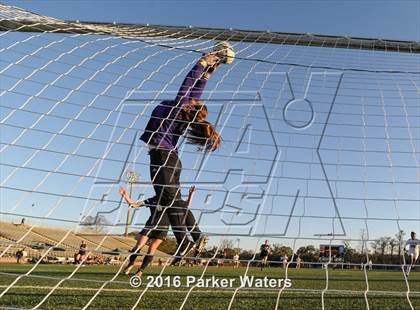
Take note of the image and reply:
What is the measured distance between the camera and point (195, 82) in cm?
473

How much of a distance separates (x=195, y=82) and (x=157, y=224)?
139cm

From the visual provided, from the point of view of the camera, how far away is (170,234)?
4.54 metres

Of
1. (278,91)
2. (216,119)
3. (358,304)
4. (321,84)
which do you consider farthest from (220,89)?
(358,304)

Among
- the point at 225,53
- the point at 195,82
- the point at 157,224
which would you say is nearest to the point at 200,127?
the point at 195,82

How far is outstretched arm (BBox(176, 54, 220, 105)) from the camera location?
4.69 metres

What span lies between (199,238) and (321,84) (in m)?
2.91

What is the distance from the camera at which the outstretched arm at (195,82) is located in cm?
469

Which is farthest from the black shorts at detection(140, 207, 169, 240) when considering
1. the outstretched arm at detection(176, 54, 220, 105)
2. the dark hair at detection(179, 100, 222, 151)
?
the outstretched arm at detection(176, 54, 220, 105)

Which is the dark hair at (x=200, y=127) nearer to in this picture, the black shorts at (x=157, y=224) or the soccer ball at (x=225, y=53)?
the black shorts at (x=157, y=224)

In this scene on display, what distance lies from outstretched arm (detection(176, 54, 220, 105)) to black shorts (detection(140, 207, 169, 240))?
3.37ft

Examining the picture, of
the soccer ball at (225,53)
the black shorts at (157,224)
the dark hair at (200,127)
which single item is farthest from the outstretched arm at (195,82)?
the black shorts at (157,224)

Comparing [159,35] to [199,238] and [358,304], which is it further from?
[358,304]

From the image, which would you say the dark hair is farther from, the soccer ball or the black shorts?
the soccer ball

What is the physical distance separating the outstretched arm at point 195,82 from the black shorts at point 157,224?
1.03 meters
